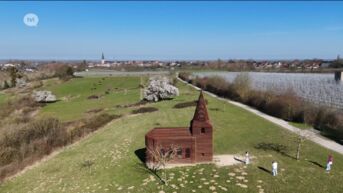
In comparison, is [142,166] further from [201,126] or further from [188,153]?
[201,126]

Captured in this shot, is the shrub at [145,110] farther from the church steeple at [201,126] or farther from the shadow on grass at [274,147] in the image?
the church steeple at [201,126]

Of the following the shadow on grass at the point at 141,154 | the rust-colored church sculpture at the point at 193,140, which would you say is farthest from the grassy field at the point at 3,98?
the rust-colored church sculpture at the point at 193,140

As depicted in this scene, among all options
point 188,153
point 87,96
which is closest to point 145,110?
point 188,153

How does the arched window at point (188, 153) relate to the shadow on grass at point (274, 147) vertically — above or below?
above

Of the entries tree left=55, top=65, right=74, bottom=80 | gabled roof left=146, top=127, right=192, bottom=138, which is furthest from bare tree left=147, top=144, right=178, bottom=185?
tree left=55, top=65, right=74, bottom=80

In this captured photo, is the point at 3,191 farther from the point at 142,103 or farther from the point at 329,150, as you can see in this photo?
the point at 142,103

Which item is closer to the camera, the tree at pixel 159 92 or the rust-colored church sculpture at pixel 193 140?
the rust-colored church sculpture at pixel 193 140

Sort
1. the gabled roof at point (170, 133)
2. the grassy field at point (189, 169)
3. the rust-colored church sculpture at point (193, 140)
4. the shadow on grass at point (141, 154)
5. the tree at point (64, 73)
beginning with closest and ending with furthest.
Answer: the grassy field at point (189, 169) < the rust-colored church sculpture at point (193, 140) < the gabled roof at point (170, 133) < the shadow on grass at point (141, 154) < the tree at point (64, 73)
